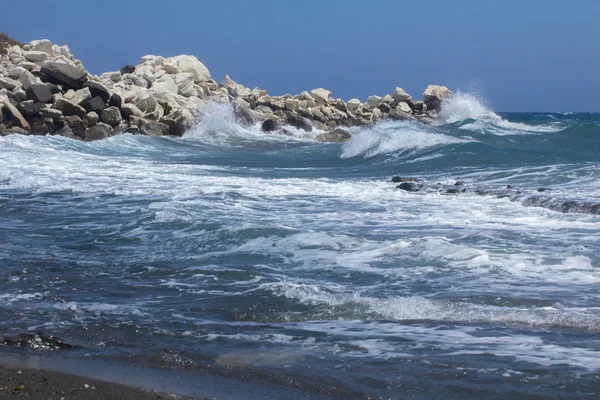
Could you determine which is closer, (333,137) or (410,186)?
(410,186)

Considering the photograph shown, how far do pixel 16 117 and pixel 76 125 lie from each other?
1.78 meters

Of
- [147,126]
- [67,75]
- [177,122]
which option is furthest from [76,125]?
[177,122]

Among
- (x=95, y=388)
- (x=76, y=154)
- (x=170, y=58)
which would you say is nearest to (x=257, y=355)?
(x=95, y=388)

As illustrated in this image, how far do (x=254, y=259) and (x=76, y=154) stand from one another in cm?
1430

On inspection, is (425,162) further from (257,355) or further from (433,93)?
(433,93)

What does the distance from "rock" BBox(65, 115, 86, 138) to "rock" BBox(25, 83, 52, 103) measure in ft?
2.89

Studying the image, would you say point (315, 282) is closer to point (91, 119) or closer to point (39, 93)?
point (39, 93)

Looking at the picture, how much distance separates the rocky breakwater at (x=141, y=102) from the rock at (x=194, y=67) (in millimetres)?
46

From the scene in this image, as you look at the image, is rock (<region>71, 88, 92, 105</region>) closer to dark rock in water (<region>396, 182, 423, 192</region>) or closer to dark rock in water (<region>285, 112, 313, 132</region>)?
dark rock in water (<region>285, 112, 313, 132</region>)

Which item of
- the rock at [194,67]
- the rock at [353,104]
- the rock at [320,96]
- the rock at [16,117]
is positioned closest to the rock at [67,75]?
the rock at [16,117]

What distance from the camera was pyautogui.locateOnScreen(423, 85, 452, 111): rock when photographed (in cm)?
4919

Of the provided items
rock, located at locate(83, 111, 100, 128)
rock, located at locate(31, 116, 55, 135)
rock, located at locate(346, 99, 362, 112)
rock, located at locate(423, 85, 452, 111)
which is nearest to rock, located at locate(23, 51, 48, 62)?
rock, located at locate(83, 111, 100, 128)

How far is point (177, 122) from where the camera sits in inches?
1172

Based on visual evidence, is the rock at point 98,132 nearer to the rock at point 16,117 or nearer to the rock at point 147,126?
the rock at point 147,126
